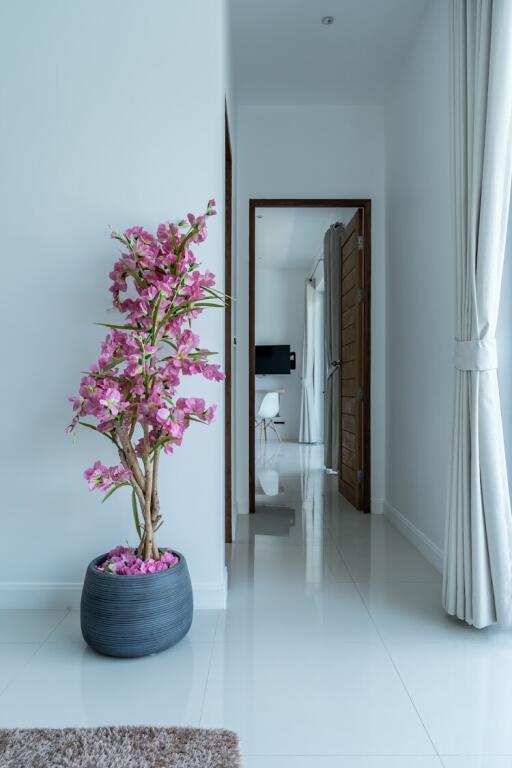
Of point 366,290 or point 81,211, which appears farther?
point 366,290

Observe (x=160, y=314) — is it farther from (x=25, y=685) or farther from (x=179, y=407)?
(x=25, y=685)

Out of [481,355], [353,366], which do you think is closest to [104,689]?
[481,355]

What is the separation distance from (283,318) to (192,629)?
741 centimetres

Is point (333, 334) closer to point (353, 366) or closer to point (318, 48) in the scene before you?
point (353, 366)

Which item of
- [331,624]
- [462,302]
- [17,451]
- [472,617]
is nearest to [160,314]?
[17,451]

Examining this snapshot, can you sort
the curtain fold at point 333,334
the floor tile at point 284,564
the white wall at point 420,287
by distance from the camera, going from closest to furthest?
the floor tile at point 284,564, the white wall at point 420,287, the curtain fold at point 333,334

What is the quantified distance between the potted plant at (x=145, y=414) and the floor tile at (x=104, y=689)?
6 cm

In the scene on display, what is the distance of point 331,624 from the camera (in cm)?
220

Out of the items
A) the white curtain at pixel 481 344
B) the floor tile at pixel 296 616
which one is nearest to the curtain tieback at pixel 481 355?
the white curtain at pixel 481 344

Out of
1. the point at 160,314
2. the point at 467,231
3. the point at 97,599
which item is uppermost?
the point at 467,231

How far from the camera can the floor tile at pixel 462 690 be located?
4.92 ft

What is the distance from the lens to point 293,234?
7160 mm

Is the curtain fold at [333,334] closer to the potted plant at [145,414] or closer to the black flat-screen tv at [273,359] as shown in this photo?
the potted plant at [145,414]

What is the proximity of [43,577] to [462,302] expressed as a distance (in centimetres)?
198
